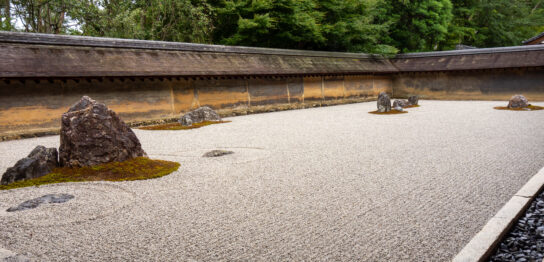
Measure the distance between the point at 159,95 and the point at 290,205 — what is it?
29.6ft

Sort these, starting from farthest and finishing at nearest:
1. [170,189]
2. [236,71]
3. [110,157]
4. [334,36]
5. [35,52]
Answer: [334,36], [236,71], [35,52], [110,157], [170,189]

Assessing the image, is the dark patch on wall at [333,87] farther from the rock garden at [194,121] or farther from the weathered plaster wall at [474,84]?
the rock garden at [194,121]

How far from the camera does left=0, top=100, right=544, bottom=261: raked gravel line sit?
8.36ft

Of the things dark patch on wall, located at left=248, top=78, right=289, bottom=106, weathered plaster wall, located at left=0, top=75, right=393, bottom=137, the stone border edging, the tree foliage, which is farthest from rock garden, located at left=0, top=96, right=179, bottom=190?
the tree foliage

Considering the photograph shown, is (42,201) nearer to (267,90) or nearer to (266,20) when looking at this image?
(267,90)

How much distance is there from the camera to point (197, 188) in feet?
13.4

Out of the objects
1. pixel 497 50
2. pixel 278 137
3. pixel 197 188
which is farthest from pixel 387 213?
pixel 497 50

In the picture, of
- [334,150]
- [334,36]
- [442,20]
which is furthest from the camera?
[442,20]

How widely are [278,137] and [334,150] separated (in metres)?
1.89

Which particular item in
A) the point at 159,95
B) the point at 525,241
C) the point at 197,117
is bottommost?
the point at 525,241

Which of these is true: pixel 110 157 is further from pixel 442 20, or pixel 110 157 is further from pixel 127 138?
pixel 442 20

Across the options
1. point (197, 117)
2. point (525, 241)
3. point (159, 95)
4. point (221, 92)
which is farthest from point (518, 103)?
point (159, 95)

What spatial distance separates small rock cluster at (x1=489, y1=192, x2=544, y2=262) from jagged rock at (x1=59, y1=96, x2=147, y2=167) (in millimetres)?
4740

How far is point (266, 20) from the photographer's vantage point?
17.1 meters
